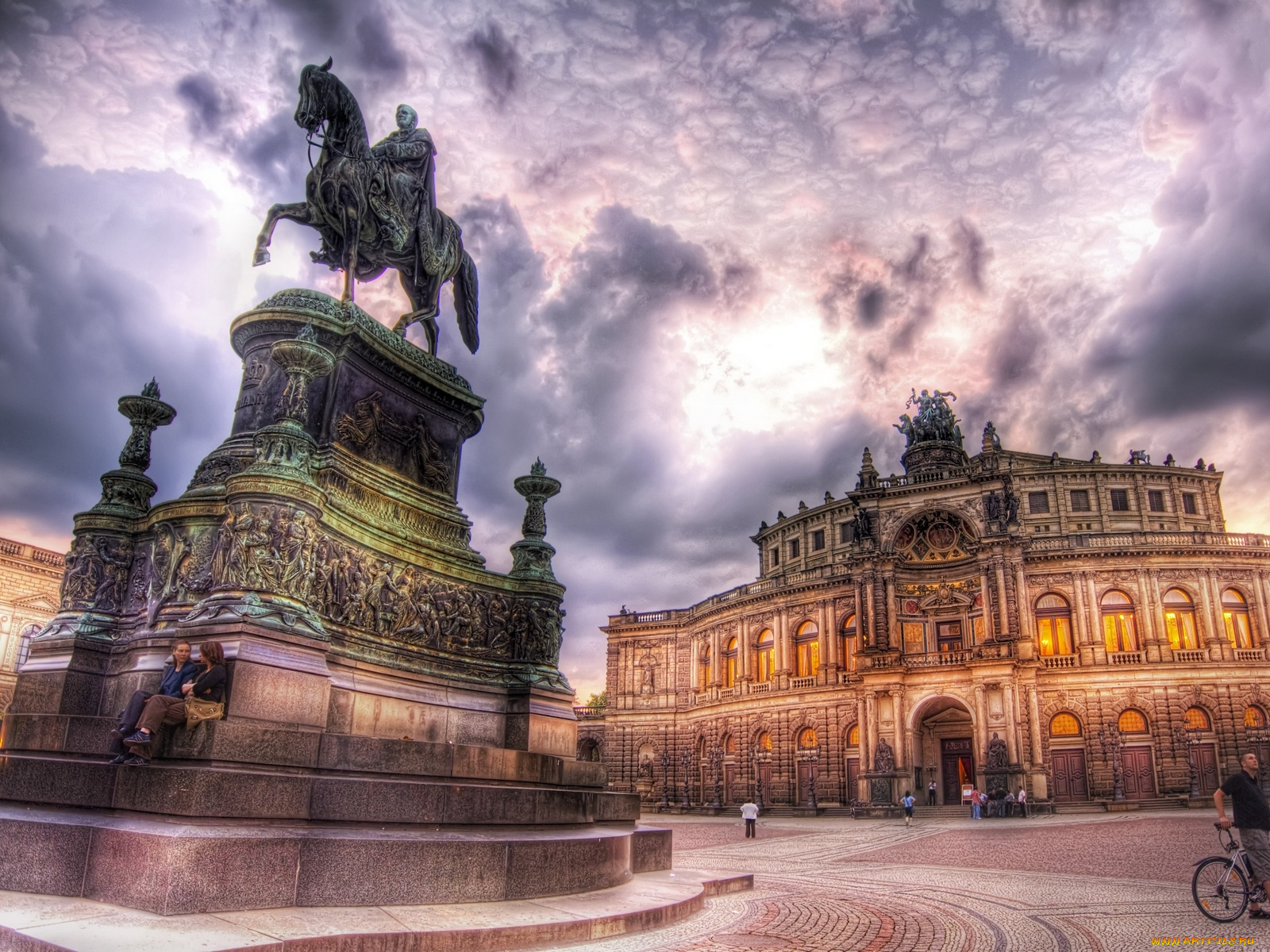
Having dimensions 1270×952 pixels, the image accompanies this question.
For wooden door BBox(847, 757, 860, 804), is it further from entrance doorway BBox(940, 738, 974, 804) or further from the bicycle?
the bicycle

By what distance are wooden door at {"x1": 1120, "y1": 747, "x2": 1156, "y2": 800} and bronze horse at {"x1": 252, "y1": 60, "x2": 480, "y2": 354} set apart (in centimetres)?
4406

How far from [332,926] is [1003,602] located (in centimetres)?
4541

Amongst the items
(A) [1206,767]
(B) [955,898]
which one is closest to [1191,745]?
(A) [1206,767]

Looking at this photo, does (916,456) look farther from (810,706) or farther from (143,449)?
(143,449)

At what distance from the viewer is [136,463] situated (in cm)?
914

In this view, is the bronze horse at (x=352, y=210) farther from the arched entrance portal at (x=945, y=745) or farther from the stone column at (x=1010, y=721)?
the arched entrance portal at (x=945, y=745)

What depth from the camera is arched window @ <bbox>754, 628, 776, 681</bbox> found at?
178 feet

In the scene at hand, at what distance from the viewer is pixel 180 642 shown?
21.9ft

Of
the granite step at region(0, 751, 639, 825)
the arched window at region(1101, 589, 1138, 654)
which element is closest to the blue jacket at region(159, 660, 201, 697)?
the granite step at region(0, 751, 639, 825)

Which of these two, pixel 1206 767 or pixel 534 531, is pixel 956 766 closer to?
pixel 1206 767

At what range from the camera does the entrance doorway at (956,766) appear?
45.8 metres

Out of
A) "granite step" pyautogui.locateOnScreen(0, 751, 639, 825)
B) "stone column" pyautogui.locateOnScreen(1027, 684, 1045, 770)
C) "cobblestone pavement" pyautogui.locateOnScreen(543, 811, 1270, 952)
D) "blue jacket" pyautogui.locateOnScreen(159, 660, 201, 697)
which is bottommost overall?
"cobblestone pavement" pyautogui.locateOnScreen(543, 811, 1270, 952)

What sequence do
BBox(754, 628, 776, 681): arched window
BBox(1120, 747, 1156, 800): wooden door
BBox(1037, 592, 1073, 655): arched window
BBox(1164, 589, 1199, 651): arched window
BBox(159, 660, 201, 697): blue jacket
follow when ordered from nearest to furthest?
BBox(159, 660, 201, 697): blue jacket < BBox(1120, 747, 1156, 800): wooden door < BBox(1164, 589, 1199, 651): arched window < BBox(1037, 592, 1073, 655): arched window < BBox(754, 628, 776, 681): arched window

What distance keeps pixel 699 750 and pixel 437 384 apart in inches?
2013
